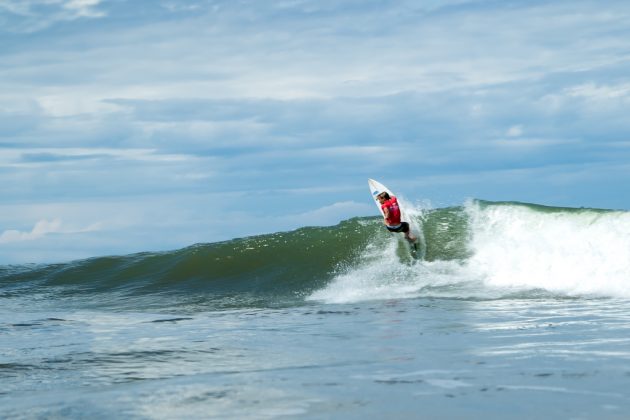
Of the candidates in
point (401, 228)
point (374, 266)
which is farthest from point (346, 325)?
point (401, 228)

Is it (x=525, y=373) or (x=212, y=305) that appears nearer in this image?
(x=525, y=373)

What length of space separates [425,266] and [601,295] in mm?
4904

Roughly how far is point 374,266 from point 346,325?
338 inches

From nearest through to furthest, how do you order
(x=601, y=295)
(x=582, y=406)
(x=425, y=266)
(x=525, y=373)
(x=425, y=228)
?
(x=582, y=406) → (x=525, y=373) → (x=601, y=295) → (x=425, y=266) → (x=425, y=228)

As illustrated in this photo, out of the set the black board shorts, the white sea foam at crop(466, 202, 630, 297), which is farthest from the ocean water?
the black board shorts

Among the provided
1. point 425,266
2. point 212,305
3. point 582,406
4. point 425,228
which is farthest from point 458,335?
point 425,228

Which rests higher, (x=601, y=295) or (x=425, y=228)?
(x=425, y=228)

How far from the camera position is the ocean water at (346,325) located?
18.3 ft

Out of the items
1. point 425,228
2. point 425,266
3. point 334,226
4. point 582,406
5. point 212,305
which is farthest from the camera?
point 334,226

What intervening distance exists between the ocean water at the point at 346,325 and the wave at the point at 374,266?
0.07 meters

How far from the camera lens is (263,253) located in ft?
73.0

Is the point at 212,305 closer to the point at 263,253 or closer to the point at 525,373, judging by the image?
the point at 263,253

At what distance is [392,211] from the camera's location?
1861 cm

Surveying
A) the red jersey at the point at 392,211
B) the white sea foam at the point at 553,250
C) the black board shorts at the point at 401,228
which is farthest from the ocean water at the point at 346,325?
the red jersey at the point at 392,211
